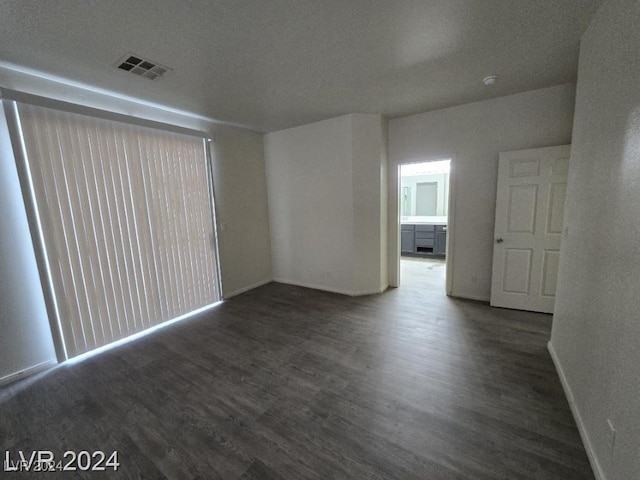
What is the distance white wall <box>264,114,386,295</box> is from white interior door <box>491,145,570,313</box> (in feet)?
5.05

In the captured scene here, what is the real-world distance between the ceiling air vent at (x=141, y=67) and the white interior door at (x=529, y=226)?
3.82 metres

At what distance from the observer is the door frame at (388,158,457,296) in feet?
11.8

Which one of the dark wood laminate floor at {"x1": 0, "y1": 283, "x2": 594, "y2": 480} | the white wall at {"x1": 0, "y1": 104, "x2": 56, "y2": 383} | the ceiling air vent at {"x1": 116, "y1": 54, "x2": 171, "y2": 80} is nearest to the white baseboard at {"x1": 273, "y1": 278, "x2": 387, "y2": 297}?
the dark wood laminate floor at {"x1": 0, "y1": 283, "x2": 594, "y2": 480}

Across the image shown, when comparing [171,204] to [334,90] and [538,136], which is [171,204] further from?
[538,136]

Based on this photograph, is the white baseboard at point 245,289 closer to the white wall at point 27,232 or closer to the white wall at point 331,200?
the white wall at point 27,232

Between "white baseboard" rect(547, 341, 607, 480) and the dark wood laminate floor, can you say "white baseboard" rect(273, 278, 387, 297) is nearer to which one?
the dark wood laminate floor

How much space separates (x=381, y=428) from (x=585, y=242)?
5.98ft

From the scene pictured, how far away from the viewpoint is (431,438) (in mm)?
1534

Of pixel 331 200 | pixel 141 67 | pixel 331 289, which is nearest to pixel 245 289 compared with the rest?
pixel 331 289

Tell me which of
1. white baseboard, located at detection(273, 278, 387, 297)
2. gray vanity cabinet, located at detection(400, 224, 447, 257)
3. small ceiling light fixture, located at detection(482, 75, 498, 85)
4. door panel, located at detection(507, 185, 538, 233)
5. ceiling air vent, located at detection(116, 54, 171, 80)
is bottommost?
white baseboard, located at detection(273, 278, 387, 297)

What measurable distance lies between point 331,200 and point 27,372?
3.79m

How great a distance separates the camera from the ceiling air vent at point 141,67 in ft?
6.70

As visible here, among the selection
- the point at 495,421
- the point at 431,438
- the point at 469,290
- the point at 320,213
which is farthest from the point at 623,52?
the point at 320,213

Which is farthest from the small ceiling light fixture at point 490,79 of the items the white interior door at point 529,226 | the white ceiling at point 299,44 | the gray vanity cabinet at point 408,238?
the gray vanity cabinet at point 408,238
